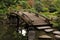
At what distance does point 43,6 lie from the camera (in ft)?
65.8

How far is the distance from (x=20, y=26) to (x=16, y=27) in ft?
1.68

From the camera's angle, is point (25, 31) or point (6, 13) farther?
point (6, 13)

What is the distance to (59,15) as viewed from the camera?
1156cm

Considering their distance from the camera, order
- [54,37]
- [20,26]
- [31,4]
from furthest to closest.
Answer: [31,4], [20,26], [54,37]

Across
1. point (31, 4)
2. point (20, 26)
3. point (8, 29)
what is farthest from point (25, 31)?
point (31, 4)

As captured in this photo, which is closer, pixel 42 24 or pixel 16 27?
pixel 42 24

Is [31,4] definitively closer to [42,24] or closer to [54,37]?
[42,24]

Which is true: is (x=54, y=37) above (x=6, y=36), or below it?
above

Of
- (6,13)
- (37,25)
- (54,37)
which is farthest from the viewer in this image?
(6,13)

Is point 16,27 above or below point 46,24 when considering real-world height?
below

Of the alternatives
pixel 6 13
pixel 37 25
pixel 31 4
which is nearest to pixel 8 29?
pixel 6 13

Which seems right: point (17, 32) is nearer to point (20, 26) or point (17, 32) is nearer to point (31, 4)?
point (20, 26)

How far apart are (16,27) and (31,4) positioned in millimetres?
5923

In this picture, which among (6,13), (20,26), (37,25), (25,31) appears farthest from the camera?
(6,13)
